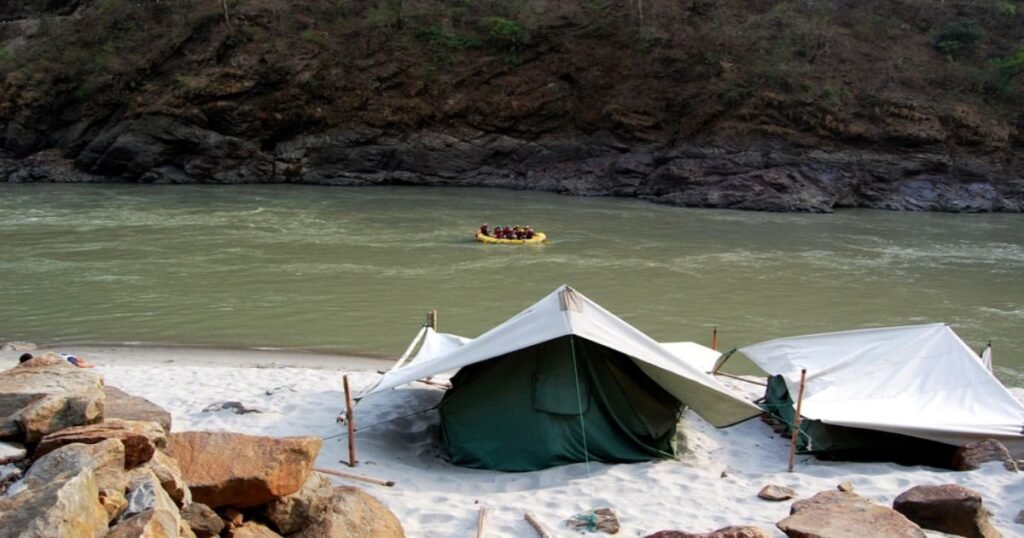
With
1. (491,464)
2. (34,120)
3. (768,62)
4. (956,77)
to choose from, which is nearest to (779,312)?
(491,464)

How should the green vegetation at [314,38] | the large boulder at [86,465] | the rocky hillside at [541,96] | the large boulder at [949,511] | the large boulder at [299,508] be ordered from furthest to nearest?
the green vegetation at [314,38], the rocky hillside at [541,96], the large boulder at [949,511], the large boulder at [299,508], the large boulder at [86,465]

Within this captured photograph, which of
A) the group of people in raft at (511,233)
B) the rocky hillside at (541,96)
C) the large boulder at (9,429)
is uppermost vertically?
the rocky hillside at (541,96)

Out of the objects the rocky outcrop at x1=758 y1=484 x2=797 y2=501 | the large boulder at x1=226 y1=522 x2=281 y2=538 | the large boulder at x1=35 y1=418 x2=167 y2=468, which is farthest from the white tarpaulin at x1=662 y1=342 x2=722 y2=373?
the large boulder at x1=35 y1=418 x2=167 y2=468

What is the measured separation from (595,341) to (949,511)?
351 cm

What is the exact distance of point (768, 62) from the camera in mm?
46281

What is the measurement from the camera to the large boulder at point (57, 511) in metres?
3.75

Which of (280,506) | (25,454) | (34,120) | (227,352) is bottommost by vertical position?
(227,352)

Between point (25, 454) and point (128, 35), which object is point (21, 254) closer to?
point (25, 454)

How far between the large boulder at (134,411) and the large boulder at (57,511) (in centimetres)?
222

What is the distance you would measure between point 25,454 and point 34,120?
181ft

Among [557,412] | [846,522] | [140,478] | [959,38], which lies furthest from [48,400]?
[959,38]

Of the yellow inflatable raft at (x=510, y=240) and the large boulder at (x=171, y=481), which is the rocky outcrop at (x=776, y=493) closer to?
the large boulder at (x=171, y=481)

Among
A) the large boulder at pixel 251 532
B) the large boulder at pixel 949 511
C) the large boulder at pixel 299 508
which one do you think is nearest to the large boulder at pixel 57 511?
the large boulder at pixel 251 532

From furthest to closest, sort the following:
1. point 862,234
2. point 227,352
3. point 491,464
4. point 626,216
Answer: point 626,216 < point 862,234 < point 227,352 < point 491,464
